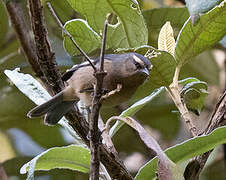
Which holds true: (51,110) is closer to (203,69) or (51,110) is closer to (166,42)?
(166,42)

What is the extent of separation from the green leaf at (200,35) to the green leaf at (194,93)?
12 centimetres

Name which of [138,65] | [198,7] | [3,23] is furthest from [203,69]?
[198,7]

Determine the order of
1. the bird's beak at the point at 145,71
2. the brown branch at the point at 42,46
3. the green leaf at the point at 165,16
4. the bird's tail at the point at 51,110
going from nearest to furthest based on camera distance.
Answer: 1. the brown branch at the point at 42,46
2. the bird's beak at the point at 145,71
3. the bird's tail at the point at 51,110
4. the green leaf at the point at 165,16

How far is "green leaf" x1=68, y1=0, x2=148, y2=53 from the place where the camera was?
1463 mm

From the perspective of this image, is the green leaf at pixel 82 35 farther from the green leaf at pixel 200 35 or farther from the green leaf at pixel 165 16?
the green leaf at pixel 165 16

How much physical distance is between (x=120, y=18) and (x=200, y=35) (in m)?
0.26

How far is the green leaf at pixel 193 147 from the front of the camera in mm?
1205

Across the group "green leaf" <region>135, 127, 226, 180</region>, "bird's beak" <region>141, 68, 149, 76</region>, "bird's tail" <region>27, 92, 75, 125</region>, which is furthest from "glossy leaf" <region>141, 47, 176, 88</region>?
"bird's tail" <region>27, 92, 75, 125</region>

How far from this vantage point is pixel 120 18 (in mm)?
1494

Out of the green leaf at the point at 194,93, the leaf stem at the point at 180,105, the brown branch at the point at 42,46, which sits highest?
the brown branch at the point at 42,46

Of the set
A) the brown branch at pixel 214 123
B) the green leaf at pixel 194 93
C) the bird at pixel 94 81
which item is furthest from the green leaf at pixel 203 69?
the brown branch at pixel 214 123

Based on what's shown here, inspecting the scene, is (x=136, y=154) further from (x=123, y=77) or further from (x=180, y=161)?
(x=180, y=161)

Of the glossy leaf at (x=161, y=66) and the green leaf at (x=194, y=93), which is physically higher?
the glossy leaf at (x=161, y=66)

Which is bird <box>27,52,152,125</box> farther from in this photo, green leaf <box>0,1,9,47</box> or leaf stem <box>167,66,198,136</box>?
green leaf <box>0,1,9,47</box>
